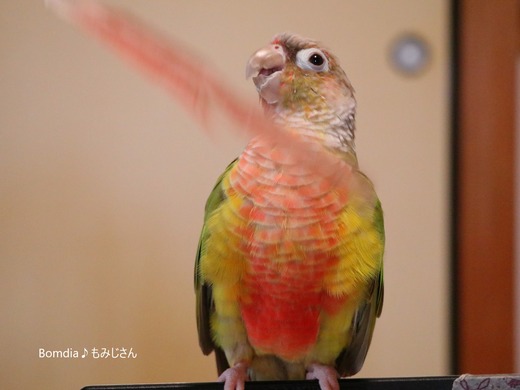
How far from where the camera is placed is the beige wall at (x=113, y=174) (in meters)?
0.78

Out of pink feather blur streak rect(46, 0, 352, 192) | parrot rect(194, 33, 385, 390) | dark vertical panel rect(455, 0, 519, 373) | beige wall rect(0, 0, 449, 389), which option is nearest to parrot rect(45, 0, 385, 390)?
parrot rect(194, 33, 385, 390)

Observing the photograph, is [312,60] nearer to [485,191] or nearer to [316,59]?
[316,59]

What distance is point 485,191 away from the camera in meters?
0.92

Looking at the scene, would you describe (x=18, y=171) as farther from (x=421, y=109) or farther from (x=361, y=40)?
(x=421, y=109)

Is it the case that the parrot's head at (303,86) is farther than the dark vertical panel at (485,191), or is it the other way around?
the dark vertical panel at (485,191)

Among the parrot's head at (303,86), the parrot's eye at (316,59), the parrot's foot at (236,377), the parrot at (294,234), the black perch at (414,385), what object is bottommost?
the parrot's foot at (236,377)

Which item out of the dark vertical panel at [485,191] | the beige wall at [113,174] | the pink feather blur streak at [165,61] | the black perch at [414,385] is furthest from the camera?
the dark vertical panel at [485,191]

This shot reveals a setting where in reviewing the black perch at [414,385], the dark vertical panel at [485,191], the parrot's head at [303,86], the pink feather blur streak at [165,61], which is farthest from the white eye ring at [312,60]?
the dark vertical panel at [485,191]

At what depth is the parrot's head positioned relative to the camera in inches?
20.2

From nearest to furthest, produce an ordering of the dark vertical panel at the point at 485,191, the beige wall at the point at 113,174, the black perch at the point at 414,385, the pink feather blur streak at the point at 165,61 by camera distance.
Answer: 1. the pink feather blur streak at the point at 165,61
2. the black perch at the point at 414,385
3. the beige wall at the point at 113,174
4. the dark vertical panel at the point at 485,191

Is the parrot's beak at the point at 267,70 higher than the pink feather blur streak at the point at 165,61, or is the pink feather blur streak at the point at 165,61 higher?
the parrot's beak at the point at 267,70

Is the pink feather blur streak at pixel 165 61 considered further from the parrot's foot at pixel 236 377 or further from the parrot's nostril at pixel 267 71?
the parrot's foot at pixel 236 377

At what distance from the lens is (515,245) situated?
0.93 m

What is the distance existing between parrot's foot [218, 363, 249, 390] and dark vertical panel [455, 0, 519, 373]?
1.87 feet
